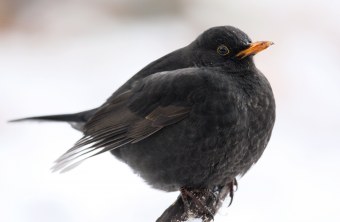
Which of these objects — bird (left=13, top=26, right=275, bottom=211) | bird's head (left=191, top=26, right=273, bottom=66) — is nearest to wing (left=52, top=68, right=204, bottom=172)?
bird (left=13, top=26, right=275, bottom=211)

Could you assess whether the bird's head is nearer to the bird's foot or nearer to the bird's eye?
the bird's eye

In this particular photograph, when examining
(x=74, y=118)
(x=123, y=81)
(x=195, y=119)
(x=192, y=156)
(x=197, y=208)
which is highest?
(x=74, y=118)

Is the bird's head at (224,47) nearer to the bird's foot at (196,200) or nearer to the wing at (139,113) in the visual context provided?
the wing at (139,113)

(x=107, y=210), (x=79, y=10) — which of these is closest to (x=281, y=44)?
(x=79, y=10)

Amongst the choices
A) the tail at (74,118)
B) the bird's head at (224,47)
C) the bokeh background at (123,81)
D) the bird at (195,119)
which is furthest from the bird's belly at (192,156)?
the tail at (74,118)

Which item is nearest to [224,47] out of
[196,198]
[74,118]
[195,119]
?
[195,119]

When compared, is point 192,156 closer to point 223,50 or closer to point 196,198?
point 196,198

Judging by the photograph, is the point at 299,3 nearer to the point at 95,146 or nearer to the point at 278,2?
the point at 278,2
